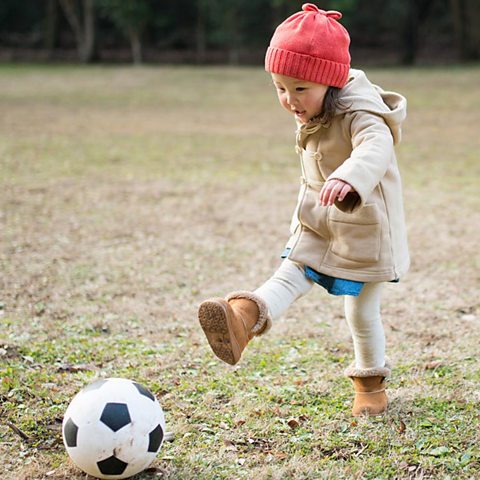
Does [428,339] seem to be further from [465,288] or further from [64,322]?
[64,322]

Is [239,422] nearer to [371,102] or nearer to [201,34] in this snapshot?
[371,102]

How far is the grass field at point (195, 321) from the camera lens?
124 inches

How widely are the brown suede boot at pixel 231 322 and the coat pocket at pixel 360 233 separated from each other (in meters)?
0.42

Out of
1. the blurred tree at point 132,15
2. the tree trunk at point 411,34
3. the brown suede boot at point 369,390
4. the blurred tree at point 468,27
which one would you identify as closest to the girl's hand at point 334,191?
the brown suede boot at point 369,390

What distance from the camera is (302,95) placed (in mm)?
3193

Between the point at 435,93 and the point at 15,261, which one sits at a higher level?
the point at 15,261

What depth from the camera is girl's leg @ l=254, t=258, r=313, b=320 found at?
321cm

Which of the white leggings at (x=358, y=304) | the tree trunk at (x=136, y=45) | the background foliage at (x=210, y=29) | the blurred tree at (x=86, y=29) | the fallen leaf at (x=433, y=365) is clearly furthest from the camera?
the blurred tree at (x=86, y=29)

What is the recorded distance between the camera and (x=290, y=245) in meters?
3.41

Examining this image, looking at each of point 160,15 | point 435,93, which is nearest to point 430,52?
point 160,15

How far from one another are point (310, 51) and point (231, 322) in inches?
43.0

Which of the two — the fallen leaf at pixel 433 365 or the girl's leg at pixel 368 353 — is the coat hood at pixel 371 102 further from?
the fallen leaf at pixel 433 365

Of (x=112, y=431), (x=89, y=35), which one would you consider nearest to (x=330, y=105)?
(x=112, y=431)

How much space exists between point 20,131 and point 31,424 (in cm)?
1099
